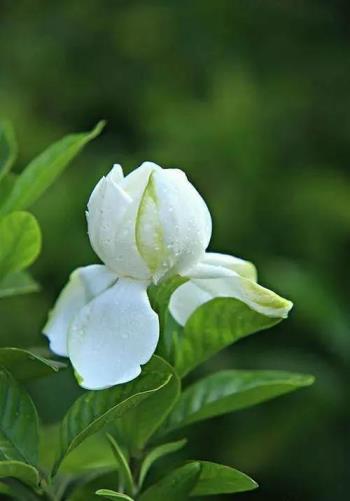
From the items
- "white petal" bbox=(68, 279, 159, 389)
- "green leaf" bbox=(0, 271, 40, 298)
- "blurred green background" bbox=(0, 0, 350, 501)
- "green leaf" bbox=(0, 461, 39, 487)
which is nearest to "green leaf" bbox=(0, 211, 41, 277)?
"green leaf" bbox=(0, 271, 40, 298)

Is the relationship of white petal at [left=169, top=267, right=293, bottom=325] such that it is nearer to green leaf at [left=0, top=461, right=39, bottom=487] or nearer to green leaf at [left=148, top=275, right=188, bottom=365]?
green leaf at [left=148, top=275, right=188, bottom=365]

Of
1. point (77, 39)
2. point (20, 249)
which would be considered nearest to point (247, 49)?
point (77, 39)

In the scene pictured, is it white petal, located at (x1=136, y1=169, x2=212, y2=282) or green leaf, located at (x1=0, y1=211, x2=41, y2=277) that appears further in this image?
green leaf, located at (x1=0, y1=211, x2=41, y2=277)

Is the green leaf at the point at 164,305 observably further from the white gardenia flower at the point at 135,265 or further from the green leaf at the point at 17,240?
the green leaf at the point at 17,240

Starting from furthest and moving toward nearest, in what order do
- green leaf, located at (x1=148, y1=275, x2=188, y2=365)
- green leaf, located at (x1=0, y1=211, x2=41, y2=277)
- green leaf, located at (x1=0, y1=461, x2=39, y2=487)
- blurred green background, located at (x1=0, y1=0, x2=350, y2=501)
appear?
1. blurred green background, located at (x1=0, y1=0, x2=350, y2=501)
2. green leaf, located at (x1=0, y1=211, x2=41, y2=277)
3. green leaf, located at (x1=148, y1=275, x2=188, y2=365)
4. green leaf, located at (x1=0, y1=461, x2=39, y2=487)

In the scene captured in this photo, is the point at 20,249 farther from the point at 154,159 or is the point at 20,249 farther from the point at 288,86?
the point at 288,86

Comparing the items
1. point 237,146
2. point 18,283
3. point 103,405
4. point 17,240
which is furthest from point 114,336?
point 237,146

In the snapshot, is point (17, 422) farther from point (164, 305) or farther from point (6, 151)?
point (6, 151)

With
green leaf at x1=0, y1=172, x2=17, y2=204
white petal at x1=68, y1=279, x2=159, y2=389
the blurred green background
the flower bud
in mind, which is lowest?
the blurred green background
